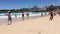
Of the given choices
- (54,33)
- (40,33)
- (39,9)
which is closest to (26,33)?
(40,33)

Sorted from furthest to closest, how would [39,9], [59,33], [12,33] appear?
1. [39,9]
2. [12,33]
3. [59,33]

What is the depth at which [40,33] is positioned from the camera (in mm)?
9281

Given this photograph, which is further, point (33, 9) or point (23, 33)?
point (33, 9)

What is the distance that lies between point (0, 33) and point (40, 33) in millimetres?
2478

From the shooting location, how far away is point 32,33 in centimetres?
945

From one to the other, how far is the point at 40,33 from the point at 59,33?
1005mm

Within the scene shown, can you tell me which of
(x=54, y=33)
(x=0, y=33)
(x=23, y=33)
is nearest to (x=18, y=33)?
(x=23, y=33)

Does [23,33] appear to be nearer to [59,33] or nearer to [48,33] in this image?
[48,33]

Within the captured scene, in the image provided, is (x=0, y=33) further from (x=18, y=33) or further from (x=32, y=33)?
(x=32, y=33)

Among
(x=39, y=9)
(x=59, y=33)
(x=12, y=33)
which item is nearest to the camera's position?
(x=59, y=33)

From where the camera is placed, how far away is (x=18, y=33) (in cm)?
968

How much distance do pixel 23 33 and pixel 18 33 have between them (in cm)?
28

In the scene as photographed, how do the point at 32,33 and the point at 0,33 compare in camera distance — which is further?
the point at 0,33

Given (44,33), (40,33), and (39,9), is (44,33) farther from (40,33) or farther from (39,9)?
(39,9)
